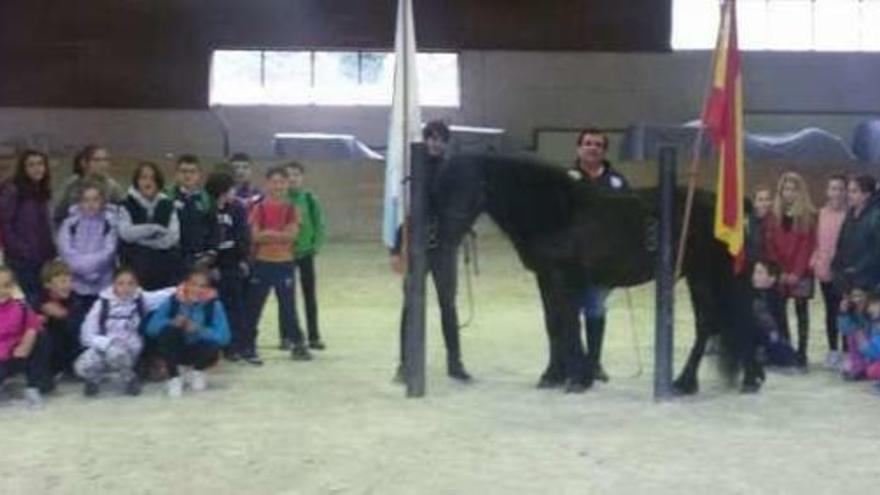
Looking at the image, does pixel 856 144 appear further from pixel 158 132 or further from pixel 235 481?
pixel 235 481

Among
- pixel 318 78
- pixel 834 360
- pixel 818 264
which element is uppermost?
pixel 318 78

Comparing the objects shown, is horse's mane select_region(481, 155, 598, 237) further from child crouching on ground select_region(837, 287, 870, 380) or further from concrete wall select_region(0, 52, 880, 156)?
concrete wall select_region(0, 52, 880, 156)

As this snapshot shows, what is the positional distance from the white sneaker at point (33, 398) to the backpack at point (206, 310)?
901 mm

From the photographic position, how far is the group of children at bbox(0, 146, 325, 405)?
23.8ft

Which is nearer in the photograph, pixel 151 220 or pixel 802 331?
pixel 151 220

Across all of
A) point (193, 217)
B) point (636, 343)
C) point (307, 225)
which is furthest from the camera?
point (636, 343)

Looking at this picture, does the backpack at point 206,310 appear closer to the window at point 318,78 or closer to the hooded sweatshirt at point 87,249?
the hooded sweatshirt at point 87,249

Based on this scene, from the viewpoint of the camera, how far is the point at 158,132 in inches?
855

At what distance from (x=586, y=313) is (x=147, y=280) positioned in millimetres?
2961

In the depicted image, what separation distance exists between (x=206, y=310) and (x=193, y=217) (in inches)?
33.2

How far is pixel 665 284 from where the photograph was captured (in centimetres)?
704

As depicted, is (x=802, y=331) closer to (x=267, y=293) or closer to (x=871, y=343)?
(x=871, y=343)

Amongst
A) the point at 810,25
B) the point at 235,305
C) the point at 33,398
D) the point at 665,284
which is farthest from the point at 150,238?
the point at 810,25

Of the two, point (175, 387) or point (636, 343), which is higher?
point (175, 387)
